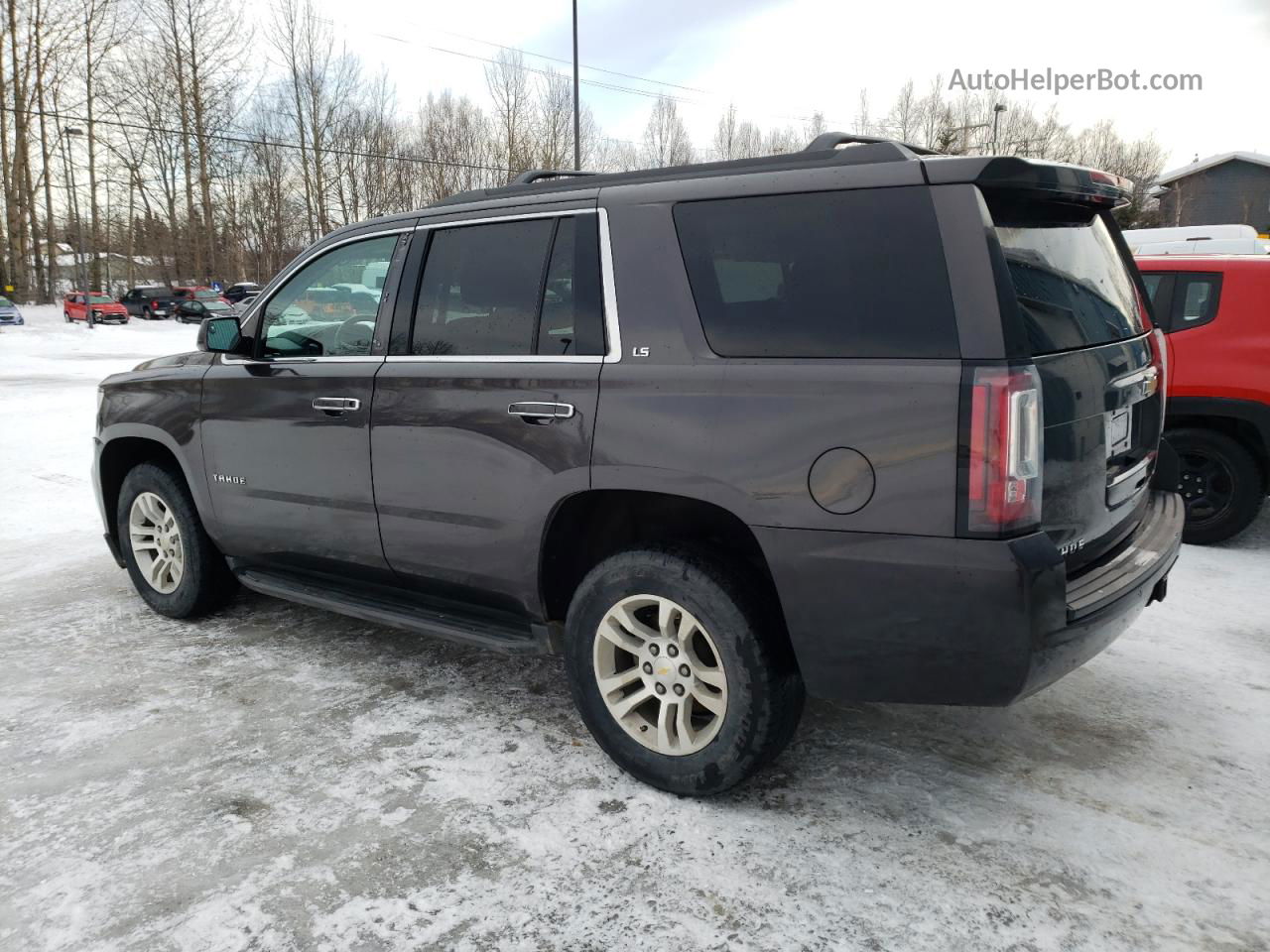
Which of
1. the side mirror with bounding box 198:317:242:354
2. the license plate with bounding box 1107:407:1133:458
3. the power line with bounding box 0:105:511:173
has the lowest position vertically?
the license plate with bounding box 1107:407:1133:458

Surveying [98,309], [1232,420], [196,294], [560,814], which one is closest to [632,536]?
[560,814]

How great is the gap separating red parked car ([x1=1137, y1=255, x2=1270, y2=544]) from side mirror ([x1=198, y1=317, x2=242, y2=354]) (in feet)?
17.7

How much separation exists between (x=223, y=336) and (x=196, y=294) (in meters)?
42.2

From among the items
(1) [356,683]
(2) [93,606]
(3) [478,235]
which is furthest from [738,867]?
(2) [93,606]

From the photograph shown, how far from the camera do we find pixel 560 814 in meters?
2.89

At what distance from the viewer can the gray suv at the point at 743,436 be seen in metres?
2.42

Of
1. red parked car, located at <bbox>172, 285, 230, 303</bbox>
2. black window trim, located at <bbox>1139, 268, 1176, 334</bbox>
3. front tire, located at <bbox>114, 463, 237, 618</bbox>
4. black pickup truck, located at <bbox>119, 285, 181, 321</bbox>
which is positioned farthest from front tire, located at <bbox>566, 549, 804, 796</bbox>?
black pickup truck, located at <bbox>119, 285, 181, 321</bbox>

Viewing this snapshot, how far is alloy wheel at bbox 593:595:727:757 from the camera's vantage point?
2861mm

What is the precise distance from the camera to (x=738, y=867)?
2.62m

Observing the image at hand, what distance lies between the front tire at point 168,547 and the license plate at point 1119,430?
12.9ft

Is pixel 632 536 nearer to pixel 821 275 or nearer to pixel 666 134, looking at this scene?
pixel 821 275

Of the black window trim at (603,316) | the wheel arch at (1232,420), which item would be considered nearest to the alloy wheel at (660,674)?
the black window trim at (603,316)

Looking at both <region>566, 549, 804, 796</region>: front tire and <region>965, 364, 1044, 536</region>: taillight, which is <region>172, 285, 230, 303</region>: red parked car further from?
<region>965, 364, 1044, 536</region>: taillight

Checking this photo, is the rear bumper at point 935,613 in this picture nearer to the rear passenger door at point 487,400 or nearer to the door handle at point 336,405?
the rear passenger door at point 487,400
